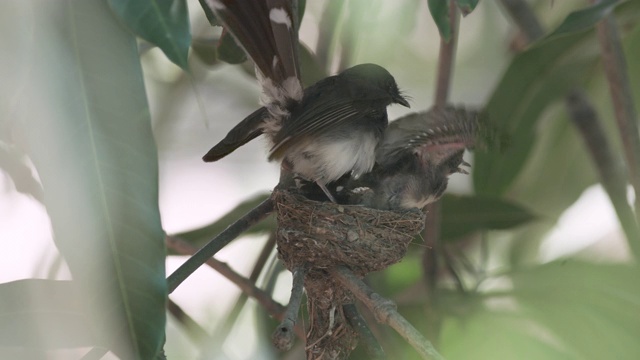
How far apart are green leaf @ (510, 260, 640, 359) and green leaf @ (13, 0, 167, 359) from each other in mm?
684

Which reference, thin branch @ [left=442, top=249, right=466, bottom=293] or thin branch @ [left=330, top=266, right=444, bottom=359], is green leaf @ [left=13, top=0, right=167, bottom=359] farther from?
thin branch @ [left=442, top=249, right=466, bottom=293]

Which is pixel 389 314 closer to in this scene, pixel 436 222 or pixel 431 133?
pixel 431 133

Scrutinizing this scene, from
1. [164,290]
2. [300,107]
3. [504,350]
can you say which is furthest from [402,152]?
[504,350]

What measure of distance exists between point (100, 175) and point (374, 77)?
3.57ft

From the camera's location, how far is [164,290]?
Answer: 1.31 meters

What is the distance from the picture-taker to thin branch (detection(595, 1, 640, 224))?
217 cm

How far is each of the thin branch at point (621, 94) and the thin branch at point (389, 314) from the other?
84 cm

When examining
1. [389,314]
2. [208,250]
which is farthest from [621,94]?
[208,250]

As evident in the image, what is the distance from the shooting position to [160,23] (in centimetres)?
136

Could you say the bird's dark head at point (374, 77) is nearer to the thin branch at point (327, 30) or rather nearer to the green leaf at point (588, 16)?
the thin branch at point (327, 30)

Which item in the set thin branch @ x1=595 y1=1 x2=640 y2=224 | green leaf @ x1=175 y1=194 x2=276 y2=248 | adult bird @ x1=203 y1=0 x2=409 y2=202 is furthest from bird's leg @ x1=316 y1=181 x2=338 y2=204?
thin branch @ x1=595 y1=1 x2=640 y2=224

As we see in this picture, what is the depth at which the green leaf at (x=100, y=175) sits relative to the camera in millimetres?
1292

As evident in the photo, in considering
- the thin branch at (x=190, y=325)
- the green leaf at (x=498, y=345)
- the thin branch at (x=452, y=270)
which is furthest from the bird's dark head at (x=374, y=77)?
the green leaf at (x=498, y=345)

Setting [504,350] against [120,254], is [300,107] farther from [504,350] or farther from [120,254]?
[504,350]
